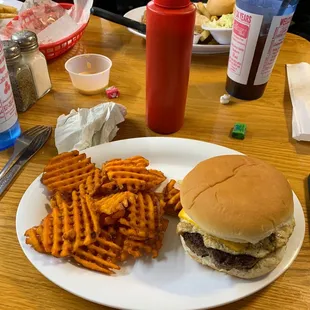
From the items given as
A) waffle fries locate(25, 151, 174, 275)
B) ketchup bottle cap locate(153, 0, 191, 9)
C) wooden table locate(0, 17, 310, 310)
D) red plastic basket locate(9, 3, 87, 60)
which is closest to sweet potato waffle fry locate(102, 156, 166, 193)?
waffle fries locate(25, 151, 174, 275)

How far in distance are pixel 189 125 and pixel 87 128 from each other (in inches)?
13.0

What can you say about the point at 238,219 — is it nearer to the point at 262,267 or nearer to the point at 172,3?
the point at 262,267

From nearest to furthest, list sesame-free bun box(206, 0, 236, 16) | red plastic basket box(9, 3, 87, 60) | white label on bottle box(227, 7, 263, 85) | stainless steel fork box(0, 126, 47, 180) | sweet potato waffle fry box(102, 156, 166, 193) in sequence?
sweet potato waffle fry box(102, 156, 166, 193) → stainless steel fork box(0, 126, 47, 180) → white label on bottle box(227, 7, 263, 85) → red plastic basket box(9, 3, 87, 60) → sesame-free bun box(206, 0, 236, 16)

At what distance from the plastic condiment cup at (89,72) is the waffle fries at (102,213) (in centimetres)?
40

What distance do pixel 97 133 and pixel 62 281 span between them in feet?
1.55

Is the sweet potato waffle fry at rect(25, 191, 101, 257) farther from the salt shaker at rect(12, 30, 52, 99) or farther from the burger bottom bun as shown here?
the salt shaker at rect(12, 30, 52, 99)

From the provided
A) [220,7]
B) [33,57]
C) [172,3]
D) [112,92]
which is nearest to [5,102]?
[33,57]

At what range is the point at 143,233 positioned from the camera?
725 mm

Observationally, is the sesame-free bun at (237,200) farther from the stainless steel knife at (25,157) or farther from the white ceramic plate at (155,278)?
the stainless steel knife at (25,157)

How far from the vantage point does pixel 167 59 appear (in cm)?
95

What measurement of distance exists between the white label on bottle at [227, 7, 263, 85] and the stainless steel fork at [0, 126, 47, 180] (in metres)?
0.65

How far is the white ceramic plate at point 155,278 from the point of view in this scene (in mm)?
651

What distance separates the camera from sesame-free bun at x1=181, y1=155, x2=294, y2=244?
2.17 ft

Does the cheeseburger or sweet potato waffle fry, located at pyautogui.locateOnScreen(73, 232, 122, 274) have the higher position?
the cheeseburger
